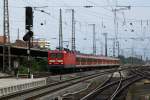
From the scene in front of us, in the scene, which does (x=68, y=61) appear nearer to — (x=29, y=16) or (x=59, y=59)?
(x=59, y=59)

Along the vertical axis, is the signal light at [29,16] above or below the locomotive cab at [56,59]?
above

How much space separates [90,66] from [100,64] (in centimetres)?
962

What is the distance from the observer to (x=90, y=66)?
76312 millimetres

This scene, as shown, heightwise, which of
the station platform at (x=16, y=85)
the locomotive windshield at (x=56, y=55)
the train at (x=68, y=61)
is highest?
the locomotive windshield at (x=56, y=55)

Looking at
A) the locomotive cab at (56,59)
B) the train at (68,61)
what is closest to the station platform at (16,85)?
the locomotive cab at (56,59)

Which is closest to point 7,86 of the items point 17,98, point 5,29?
point 17,98

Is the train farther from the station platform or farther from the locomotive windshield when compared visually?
the station platform

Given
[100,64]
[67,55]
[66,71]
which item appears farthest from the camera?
[100,64]

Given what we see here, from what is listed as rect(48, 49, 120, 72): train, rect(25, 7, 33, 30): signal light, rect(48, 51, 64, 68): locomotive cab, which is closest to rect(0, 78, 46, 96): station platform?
rect(25, 7, 33, 30): signal light

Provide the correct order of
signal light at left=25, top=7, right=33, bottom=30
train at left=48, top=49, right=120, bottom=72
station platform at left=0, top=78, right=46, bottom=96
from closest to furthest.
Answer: station platform at left=0, top=78, right=46, bottom=96 → signal light at left=25, top=7, right=33, bottom=30 → train at left=48, top=49, right=120, bottom=72

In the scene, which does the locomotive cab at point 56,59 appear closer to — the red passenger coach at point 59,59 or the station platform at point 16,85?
the red passenger coach at point 59,59

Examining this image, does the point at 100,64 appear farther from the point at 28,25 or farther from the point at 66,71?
the point at 28,25

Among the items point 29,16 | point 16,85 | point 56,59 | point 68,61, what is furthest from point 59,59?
point 16,85

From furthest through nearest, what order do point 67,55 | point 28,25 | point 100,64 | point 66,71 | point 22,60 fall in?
point 100,64 < point 22,60 < point 66,71 < point 67,55 < point 28,25
